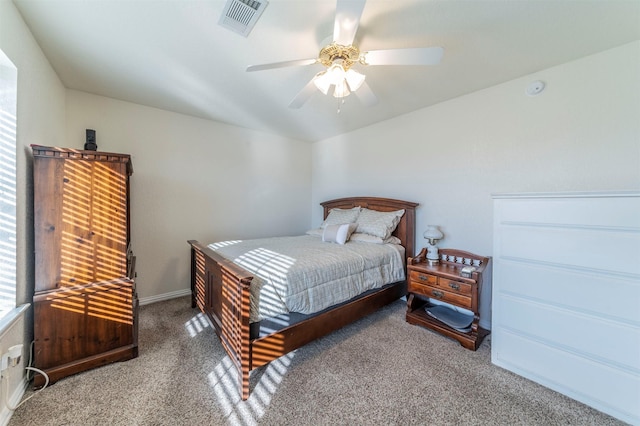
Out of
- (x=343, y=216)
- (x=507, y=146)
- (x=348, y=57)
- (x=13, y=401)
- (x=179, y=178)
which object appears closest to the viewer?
(x=13, y=401)

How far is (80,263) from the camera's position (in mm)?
1771

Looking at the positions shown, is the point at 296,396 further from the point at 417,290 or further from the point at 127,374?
the point at 417,290

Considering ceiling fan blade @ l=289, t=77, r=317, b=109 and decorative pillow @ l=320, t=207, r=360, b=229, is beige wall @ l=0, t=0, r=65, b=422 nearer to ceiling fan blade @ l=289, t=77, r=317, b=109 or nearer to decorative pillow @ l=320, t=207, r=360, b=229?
ceiling fan blade @ l=289, t=77, r=317, b=109

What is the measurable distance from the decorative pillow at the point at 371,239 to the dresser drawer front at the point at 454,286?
800 mm

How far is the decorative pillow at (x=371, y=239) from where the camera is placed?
2943 mm

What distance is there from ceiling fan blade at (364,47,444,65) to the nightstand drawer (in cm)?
194

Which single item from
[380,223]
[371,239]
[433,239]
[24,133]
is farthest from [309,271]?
[24,133]

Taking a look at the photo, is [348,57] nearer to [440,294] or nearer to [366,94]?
[366,94]

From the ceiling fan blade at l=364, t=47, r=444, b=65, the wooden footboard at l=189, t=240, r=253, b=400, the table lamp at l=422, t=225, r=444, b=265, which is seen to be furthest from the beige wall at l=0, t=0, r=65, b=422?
the table lamp at l=422, t=225, r=444, b=265

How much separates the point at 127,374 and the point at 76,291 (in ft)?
2.35

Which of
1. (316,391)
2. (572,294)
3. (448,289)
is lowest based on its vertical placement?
(316,391)

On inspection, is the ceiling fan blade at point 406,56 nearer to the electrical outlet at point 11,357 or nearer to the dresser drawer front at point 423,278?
the dresser drawer front at point 423,278

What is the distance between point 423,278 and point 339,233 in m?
1.08

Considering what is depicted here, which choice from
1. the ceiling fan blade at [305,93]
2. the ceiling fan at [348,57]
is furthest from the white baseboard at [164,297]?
the ceiling fan at [348,57]
